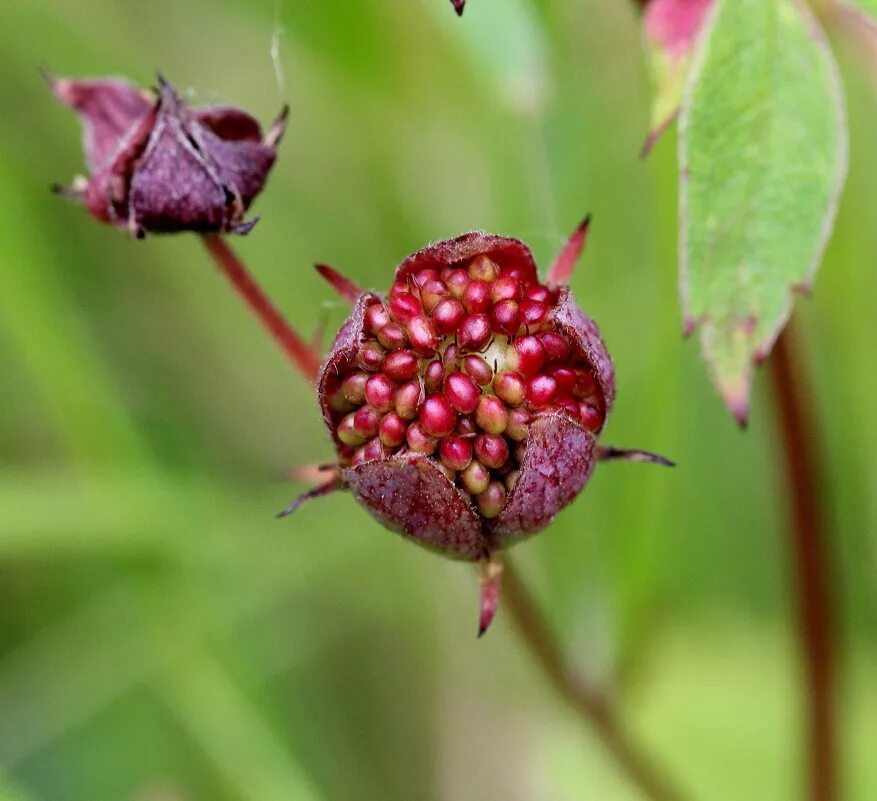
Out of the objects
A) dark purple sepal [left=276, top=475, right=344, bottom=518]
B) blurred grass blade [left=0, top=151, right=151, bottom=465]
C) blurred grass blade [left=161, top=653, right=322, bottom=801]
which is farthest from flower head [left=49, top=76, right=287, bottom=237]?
blurred grass blade [left=161, top=653, right=322, bottom=801]

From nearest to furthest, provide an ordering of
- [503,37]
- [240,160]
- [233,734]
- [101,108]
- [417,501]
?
1. [417,501]
2. [240,160]
3. [101,108]
4. [503,37]
5. [233,734]

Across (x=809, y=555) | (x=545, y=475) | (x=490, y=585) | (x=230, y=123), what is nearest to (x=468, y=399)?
(x=545, y=475)

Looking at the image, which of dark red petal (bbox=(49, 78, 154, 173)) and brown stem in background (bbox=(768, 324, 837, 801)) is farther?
brown stem in background (bbox=(768, 324, 837, 801))

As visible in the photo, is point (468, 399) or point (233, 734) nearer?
point (468, 399)

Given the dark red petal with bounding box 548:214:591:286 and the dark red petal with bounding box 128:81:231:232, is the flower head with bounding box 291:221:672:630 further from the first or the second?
the dark red petal with bounding box 128:81:231:232

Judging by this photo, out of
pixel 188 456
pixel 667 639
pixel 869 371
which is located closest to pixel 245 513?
pixel 188 456

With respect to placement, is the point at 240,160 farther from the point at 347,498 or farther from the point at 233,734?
the point at 347,498
